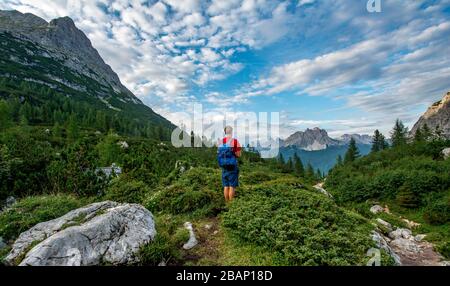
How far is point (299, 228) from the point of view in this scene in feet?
24.0

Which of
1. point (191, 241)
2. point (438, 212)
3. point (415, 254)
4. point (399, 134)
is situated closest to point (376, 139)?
point (399, 134)

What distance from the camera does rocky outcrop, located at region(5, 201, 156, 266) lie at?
17.5ft

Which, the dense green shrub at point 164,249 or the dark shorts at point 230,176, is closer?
the dense green shrub at point 164,249

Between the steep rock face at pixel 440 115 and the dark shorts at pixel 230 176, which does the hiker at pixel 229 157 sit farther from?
the steep rock face at pixel 440 115

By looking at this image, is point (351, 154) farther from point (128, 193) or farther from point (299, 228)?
point (299, 228)

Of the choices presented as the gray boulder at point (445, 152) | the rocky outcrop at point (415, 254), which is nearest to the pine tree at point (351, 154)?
the gray boulder at point (445, 152)

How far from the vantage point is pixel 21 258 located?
5.64m

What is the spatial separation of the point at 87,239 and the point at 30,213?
12.1ft

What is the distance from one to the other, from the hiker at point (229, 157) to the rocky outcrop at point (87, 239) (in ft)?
11.6

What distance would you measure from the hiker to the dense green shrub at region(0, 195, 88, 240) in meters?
5.49

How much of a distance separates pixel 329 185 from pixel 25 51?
769 feet

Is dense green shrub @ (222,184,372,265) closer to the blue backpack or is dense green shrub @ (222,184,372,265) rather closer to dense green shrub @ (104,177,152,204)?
the blue backpack

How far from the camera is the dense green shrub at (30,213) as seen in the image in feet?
23.4
